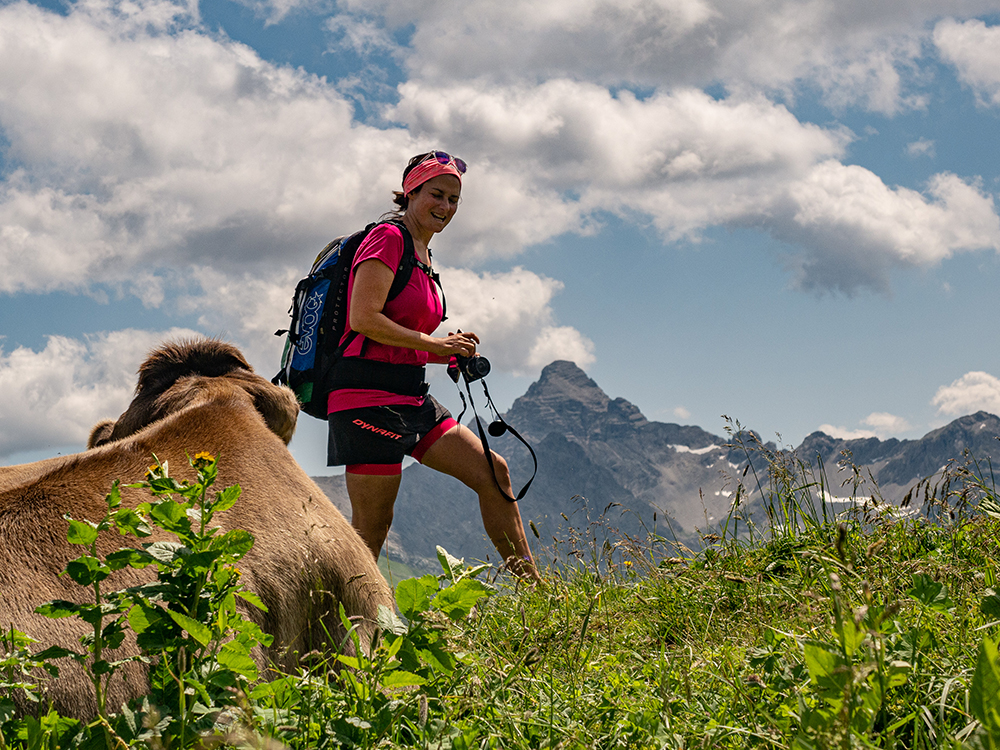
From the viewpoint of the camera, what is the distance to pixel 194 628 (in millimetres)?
2076

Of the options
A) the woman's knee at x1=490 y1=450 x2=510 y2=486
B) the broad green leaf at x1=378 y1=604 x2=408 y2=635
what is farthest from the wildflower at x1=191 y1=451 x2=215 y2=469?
the woman's knee at x1=490 y1=450 x2=510 y2=486

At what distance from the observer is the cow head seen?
4879 millimetres

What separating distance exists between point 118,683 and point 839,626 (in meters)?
2.27

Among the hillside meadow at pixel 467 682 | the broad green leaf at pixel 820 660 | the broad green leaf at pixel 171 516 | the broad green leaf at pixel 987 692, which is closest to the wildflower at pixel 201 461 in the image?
the hillside meadow at pixel 467 682

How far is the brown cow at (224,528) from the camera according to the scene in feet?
8.85

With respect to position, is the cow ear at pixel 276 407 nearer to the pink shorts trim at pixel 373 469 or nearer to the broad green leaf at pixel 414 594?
the pink shorts trim at pixel 373 469

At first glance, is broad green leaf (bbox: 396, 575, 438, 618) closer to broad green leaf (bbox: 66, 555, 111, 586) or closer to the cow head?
broad green leaf (bbox: 66, 555, 111, 586)

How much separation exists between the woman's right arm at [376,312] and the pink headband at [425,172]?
0.85 m

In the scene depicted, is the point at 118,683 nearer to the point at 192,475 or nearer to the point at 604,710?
the point at 192,475

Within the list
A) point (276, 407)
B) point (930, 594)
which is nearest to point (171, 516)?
point (930, 594)

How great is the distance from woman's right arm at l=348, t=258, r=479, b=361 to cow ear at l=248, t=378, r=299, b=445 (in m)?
0.72

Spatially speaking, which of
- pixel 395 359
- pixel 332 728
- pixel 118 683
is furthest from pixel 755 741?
pixel 395 359

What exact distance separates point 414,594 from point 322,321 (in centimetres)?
388

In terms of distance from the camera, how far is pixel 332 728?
7.10ft
